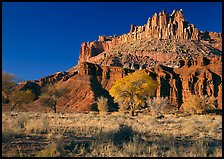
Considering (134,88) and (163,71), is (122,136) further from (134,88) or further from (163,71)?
(163,71)

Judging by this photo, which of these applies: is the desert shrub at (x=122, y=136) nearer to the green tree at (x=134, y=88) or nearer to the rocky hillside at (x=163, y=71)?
the green tree at (x=134, y=88)

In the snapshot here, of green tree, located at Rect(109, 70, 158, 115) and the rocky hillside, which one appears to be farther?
the rocky hillside

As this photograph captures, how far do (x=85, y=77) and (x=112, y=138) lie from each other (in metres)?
91.6

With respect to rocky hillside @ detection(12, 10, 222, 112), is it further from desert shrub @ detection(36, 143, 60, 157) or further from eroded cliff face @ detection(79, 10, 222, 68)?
desert shrub @ detection(36, 143, 60, 157)

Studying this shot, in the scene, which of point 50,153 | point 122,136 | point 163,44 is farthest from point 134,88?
point 163,44

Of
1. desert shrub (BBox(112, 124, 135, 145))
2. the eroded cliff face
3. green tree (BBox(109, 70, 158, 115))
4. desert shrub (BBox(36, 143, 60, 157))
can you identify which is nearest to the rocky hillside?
the eroded cliff face

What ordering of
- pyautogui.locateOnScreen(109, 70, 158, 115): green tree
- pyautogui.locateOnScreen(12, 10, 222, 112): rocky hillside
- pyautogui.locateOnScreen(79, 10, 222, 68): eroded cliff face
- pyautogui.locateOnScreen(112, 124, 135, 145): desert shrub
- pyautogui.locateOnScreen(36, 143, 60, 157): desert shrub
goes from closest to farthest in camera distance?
pyautogui.locateOnScreen(36, 143, 60, 157): desert shrub < pyautogui.locateOnScreen(112, 124, 135, 145): desert shrub < pyautogui.locateOnScreen(109, 70, 158, 115): green tree < pyautogui.locateOnScreen(12, 10, 222, 112): rocky hillside < pyautogui.locateOnScreen(79, 10, 222, 68): eroded cliff face

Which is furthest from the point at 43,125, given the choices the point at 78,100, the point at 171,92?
the point at 171,92

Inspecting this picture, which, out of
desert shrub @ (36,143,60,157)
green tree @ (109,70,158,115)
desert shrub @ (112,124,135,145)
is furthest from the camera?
green tree @ (109,70,158,115)

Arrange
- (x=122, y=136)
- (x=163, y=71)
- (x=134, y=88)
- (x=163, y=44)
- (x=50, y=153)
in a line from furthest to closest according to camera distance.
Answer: (x=163, y=44), (x=163, y=71), (x=134, y=88), (x=122, y=136), (x=50, y=153)

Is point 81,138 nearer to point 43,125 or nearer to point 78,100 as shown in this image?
point 43,125

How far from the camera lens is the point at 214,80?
3669 inches

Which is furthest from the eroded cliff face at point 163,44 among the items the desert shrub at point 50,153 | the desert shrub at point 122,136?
the desert shrub at point 50,153

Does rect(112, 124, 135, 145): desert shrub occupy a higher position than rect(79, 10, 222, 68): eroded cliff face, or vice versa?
rect(79, 10, 222, 68): eroded cliff face
